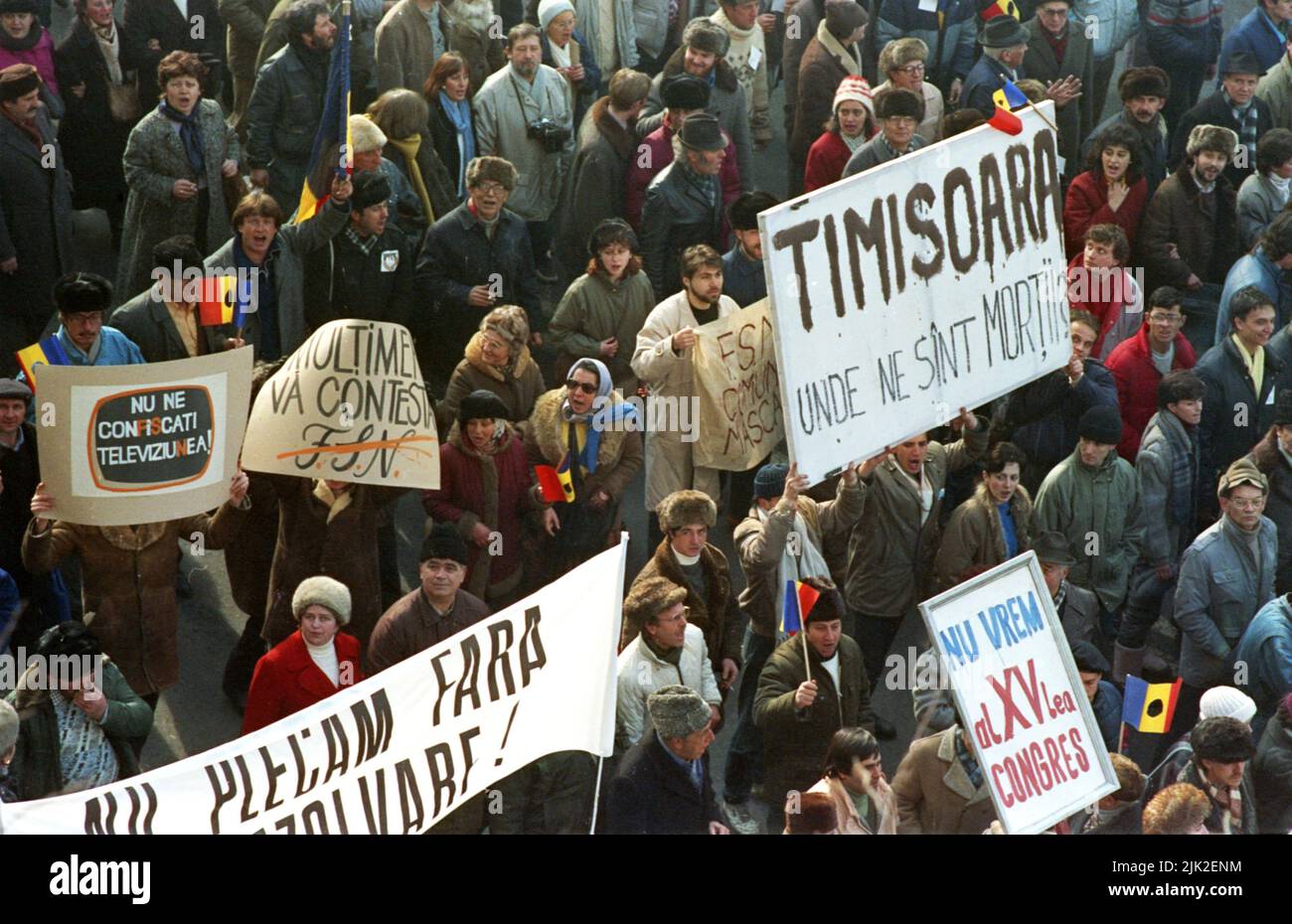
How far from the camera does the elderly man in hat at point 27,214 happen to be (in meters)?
12.8

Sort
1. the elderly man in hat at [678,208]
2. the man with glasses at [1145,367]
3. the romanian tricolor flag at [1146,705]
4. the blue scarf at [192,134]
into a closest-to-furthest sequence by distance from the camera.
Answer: the romanian tricolor flag at [1146,705], the blue scarf at [192,134], the man with glasses at [1145,367], the elderly man in hat at [678,208]

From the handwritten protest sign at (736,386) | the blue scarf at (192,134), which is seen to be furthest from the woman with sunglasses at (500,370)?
the blue scarf at (192,134)

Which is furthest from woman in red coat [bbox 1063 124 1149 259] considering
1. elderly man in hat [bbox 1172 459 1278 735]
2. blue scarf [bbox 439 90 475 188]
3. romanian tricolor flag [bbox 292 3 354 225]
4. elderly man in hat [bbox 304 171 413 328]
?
romanian tricolor flag [bbox 292 3 354 225]

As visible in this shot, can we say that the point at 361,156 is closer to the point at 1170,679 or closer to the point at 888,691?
the point at 888,691

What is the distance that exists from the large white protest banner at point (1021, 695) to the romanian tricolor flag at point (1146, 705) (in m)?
0.68

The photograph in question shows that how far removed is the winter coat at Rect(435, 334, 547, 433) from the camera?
12383mm

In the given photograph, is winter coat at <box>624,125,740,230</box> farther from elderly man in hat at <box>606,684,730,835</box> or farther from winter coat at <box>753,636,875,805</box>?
elderly man in hat at <box>606,684,730,835</box>

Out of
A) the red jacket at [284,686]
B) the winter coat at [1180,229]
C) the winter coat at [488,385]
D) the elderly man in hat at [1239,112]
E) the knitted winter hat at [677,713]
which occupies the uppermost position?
the elderly man in hat at [1239,112]

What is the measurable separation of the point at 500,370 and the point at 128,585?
2064 mm

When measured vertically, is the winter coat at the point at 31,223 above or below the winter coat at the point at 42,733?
above

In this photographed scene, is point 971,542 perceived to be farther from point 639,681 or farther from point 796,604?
point 639,681

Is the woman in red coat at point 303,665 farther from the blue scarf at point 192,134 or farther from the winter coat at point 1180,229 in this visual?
the winter coat at point 1180,229

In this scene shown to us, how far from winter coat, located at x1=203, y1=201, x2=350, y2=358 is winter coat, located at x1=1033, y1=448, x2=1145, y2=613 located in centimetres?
354

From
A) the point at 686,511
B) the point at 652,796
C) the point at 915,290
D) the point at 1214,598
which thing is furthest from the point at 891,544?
the point at 652,796
